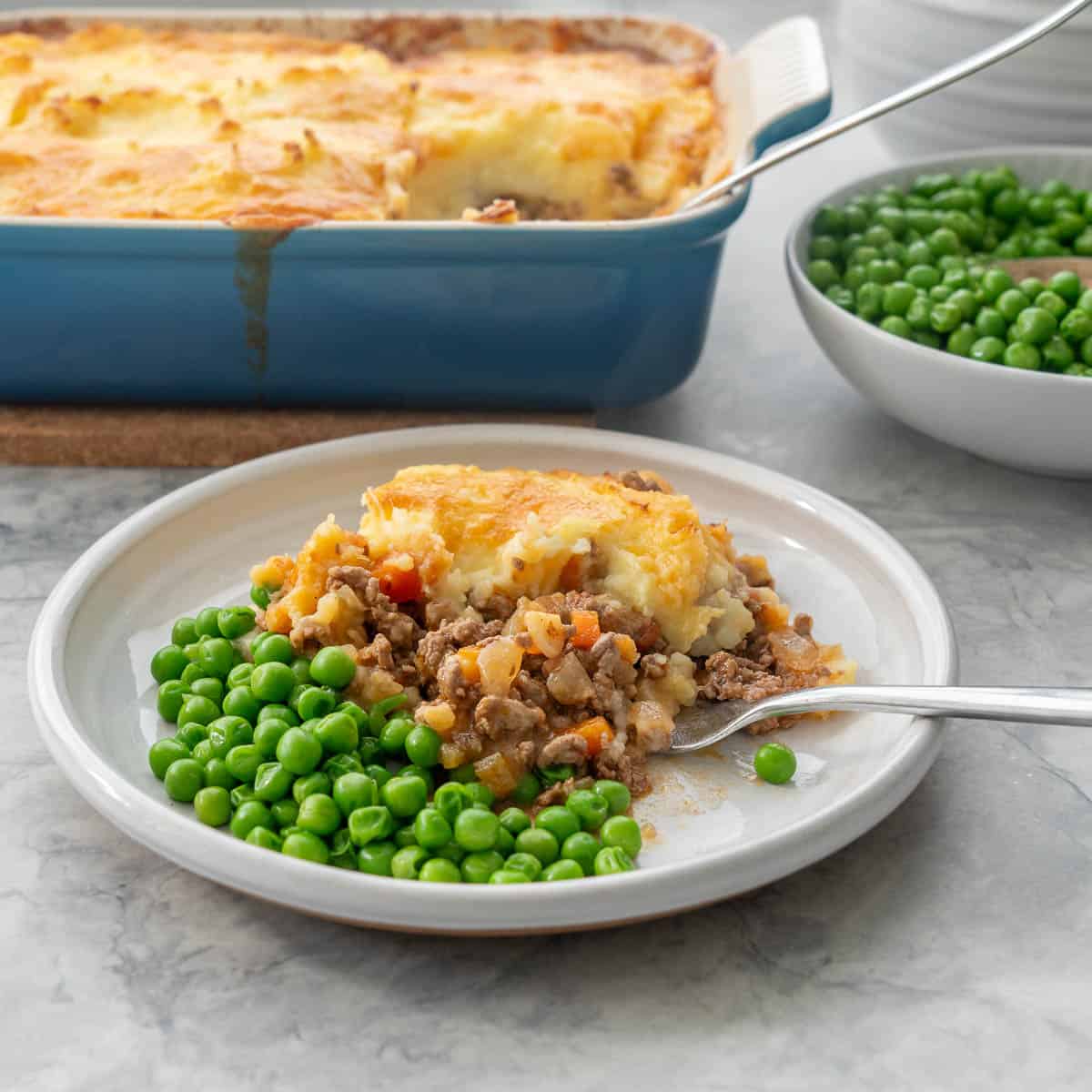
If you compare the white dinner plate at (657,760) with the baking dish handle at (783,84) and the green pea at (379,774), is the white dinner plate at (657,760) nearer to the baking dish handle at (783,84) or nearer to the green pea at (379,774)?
the green pea at (379,774)

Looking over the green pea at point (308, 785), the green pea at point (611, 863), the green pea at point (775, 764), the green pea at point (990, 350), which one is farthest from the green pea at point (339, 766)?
the green pea at point (990, 350)

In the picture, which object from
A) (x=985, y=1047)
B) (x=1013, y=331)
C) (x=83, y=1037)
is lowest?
(x=83, y=1037)

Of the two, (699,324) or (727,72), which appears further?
(727,72)

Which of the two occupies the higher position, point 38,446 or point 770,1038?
point 770,1038

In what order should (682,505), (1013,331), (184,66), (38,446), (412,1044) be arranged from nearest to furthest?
1. (412,1044)
2. (682,505)
3. (1013,331)
4. (38,446)
5. (184,66)

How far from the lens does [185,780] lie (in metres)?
2.44

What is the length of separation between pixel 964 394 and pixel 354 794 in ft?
5.80

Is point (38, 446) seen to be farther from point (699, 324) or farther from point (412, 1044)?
point (412, 1044)

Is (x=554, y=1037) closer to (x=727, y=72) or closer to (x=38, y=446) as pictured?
(x=38, y=446)

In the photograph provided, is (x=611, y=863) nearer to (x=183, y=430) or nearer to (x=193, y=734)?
(x=193, y=734)

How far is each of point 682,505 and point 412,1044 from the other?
116 cm

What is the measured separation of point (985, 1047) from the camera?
2135 millimetres

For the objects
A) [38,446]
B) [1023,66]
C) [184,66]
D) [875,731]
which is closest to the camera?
[875,731]

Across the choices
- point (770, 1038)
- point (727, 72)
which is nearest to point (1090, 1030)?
point (770, 1038)
